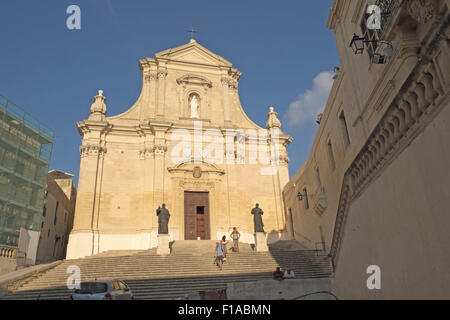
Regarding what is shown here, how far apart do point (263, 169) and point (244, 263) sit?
11.9 meters

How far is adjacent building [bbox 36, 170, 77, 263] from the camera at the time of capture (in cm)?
2464

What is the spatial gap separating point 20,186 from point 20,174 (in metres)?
0.72

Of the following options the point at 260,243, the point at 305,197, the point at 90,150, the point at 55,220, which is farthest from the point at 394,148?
the point at 55,220

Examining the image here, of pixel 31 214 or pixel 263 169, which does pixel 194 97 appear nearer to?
pixel 263 169

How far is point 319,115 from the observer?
1778cm

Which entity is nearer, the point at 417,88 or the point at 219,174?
the point at 417,88

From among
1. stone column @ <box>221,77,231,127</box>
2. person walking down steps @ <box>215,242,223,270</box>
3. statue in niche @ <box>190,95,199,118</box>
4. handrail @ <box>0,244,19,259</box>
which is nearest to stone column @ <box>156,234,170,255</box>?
person walking down steps @ <box>215,242,223,270</box>

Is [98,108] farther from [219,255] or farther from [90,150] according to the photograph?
[219,255]

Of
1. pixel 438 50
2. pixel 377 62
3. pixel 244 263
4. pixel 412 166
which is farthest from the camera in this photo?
pixel 244 263

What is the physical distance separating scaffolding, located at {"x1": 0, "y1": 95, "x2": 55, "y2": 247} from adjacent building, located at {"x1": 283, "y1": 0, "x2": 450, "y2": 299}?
17024mm

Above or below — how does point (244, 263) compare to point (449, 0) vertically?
below

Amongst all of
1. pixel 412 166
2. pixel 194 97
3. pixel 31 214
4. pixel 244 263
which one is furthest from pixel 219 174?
pixel 412 166

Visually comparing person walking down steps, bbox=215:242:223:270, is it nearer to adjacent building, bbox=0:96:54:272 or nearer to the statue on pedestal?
adjacent building, bbox=0:96:54:272

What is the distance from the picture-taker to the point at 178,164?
2572cm
